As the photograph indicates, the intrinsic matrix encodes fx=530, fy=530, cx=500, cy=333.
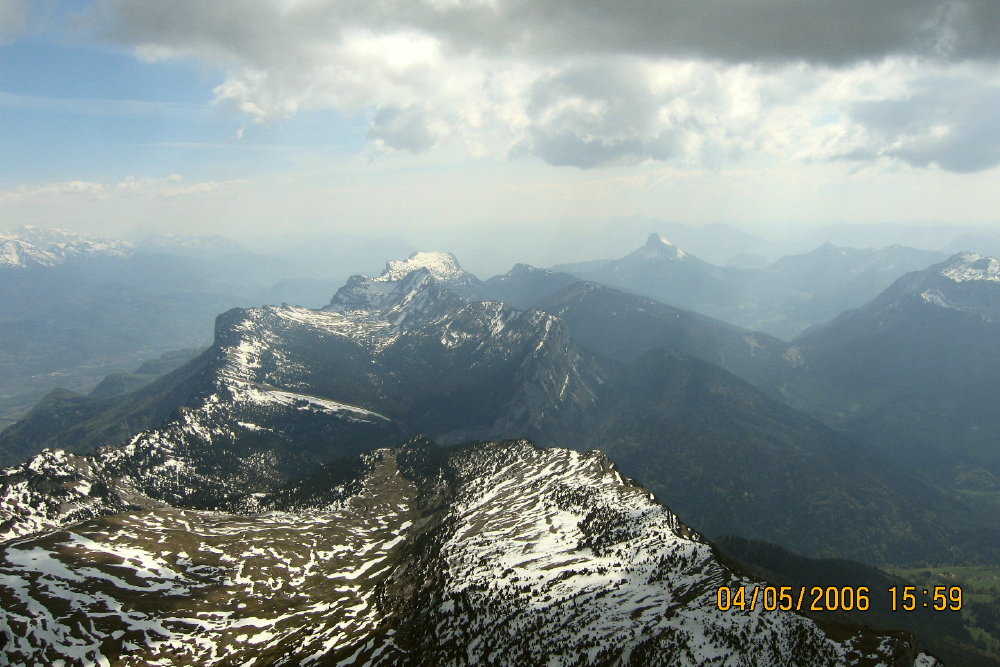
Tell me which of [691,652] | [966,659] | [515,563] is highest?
[691,652]

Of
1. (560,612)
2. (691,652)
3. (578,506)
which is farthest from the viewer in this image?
(578,506)

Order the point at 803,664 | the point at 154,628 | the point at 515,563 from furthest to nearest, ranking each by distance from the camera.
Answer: the point at 515,563
the point at 154,628
the point at 803,664

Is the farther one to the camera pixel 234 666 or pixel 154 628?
pixel 154 628

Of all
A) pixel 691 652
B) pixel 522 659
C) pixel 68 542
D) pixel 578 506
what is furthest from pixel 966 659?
pixel 68 542

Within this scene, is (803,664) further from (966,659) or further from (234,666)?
(966,659)

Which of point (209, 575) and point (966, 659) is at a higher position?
point (209, 575)

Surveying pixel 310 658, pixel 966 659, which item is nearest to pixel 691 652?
pixel 310 658
